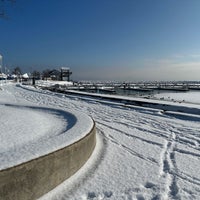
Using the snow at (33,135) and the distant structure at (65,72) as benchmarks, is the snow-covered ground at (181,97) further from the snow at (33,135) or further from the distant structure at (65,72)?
the distant structure at (65,72)

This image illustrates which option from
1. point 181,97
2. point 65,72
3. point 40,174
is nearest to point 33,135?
point 40,174

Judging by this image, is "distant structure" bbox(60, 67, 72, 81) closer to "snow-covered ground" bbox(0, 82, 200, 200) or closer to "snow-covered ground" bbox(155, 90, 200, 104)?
"snow-covered ground" bbox(155, 90, 200, 104)

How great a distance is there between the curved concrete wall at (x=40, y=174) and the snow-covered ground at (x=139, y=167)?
167mm

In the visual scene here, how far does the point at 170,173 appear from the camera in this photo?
5.78 m

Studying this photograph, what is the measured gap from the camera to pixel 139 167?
609 centimetres

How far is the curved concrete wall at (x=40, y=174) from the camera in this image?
411 centimetres

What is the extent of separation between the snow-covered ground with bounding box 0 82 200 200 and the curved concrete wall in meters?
0.17

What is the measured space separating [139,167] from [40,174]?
7.93 ft

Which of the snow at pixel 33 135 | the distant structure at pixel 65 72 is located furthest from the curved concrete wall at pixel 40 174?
the distant structure at pixel 65 72

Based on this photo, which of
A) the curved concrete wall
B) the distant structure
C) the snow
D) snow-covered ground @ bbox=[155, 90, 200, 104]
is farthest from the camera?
the distant structure

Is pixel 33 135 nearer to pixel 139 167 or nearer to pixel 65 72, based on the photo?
pixel 139 167

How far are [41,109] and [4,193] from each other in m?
7.92

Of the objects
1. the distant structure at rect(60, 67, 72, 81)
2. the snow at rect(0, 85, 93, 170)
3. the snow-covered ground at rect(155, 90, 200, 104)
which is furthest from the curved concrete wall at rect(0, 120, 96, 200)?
the distant structure at rect(60, 67, 72, 81)

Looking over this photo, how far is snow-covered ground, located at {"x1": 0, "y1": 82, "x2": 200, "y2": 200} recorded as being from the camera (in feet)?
15.9
